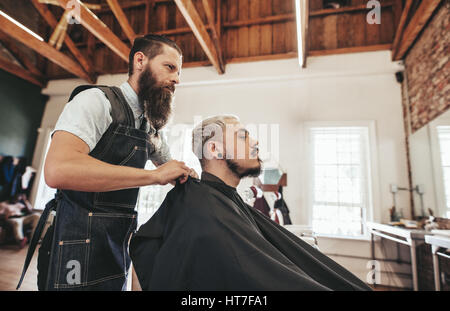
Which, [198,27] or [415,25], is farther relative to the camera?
[198,27]

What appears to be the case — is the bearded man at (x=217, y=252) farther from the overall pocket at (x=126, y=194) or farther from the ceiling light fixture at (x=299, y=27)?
the ceiling light fixture at (x=299, y=27)

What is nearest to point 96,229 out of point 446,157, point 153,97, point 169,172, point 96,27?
point 169,172

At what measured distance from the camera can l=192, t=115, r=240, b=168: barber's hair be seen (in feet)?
4.96

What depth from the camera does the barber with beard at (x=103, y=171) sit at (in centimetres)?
80

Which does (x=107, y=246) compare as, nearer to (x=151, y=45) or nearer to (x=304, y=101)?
(x=151, y=45)

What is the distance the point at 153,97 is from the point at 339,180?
3.74 meters

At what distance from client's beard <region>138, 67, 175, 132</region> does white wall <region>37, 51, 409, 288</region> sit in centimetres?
324

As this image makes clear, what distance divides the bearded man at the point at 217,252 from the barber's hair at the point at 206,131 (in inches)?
11.2

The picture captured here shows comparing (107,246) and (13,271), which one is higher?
(107,246)

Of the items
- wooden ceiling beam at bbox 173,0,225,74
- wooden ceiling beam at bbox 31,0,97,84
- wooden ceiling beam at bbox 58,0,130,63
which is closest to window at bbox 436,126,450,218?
wooden ceiling beam at bbox 173,0,225,74

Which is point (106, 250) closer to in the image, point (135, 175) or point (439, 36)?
point (135, 175)

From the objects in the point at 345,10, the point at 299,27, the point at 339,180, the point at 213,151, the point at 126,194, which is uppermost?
the point at 345,10

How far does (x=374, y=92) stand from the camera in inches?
155

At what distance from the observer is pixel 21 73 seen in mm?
4996
